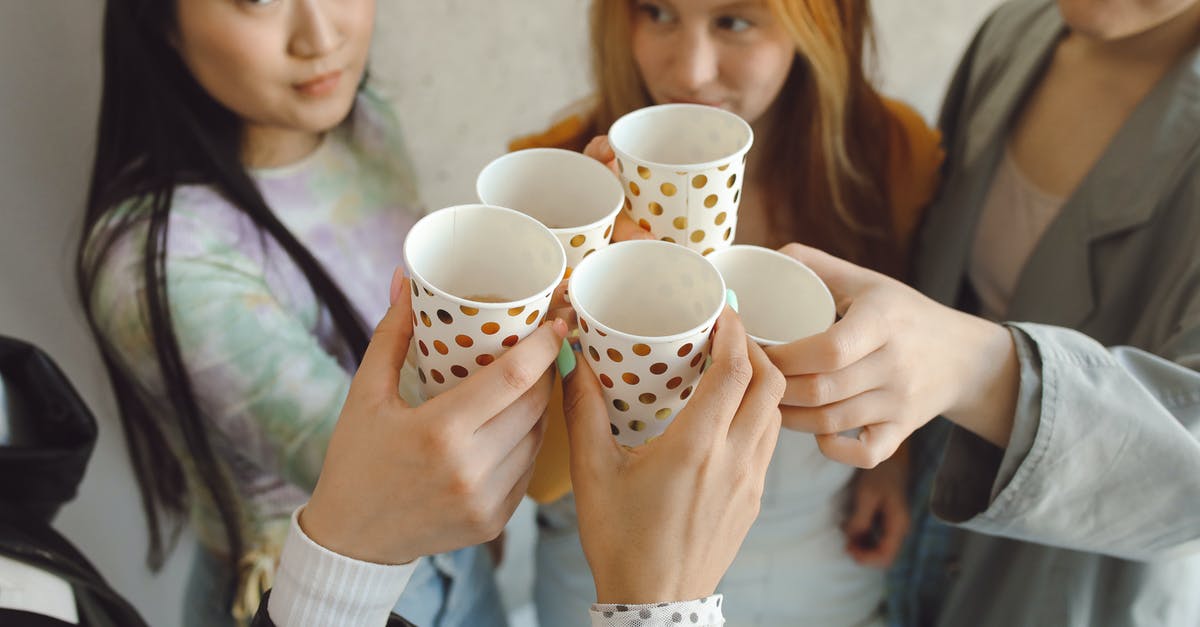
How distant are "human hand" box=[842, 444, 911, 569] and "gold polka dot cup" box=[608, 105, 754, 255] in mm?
595

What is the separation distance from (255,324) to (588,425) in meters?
0.55

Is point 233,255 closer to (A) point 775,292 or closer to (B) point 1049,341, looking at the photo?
(A) point 775,292

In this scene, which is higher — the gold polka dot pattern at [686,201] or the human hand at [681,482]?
the gold polka dot pattern at [686,201]

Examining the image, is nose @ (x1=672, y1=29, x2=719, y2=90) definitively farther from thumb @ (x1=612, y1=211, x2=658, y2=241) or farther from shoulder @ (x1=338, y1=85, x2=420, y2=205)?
shoulder @ (x1=338, y1=85, x2=420, y2=205)

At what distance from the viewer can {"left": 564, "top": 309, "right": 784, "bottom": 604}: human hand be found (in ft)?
2.05

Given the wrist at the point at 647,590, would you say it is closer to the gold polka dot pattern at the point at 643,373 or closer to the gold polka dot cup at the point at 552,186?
the gold polka dot pattern at the point at 643,373

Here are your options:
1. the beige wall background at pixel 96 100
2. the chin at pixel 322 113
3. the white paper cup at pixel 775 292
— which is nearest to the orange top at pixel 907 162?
the beige wall background at pixel 96 100

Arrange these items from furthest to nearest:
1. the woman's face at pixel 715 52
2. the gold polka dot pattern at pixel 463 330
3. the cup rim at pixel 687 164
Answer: the woman's face at pixel 715 52
the cup rim at pixel 687 164
the gold polka dot pattern at pixel 463 330

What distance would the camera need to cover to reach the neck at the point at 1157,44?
1004 mm

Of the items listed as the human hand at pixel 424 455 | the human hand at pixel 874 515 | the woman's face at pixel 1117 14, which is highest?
the woman's face at pixel 1117 14

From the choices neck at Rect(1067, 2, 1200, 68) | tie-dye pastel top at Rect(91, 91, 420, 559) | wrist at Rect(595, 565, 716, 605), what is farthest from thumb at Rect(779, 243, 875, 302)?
tie-dye pastel top at Rect(91, 91, 420, 559)

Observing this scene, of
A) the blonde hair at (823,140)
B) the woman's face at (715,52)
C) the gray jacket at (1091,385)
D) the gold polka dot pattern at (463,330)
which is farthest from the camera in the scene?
the blonde hair at (823,140)

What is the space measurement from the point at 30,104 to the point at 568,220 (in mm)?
692

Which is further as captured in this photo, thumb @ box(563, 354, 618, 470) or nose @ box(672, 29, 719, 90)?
nose @ box(672, 29, 719, 90)
